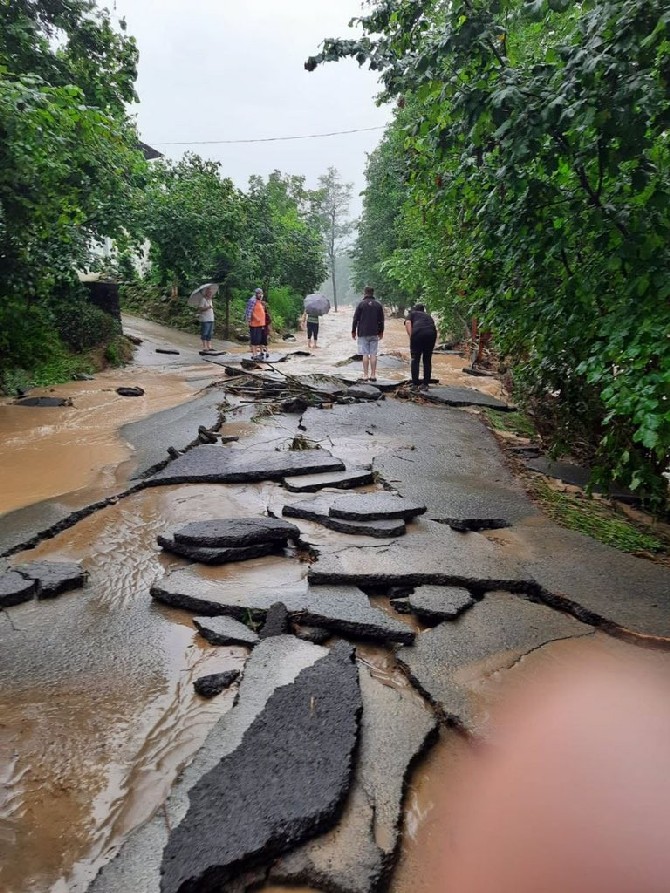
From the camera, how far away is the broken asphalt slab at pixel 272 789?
168 centimetres

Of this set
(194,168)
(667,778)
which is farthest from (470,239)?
(194,168)

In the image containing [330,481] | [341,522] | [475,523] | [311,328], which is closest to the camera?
[341,522]

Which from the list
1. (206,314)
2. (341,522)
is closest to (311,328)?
(206,314)

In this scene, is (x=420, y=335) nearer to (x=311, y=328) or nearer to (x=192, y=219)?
(x=311, y=328)

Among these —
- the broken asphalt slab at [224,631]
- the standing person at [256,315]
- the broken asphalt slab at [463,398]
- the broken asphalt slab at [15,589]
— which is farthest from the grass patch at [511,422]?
the standing person at [256,315]

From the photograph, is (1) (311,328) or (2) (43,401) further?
(1) (311,328)

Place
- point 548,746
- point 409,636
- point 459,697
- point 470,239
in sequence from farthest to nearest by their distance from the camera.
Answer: point 470,239, point 409,636, point 459,697, point 548,746

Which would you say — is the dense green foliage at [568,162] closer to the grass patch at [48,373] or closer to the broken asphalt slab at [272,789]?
the broken asphalt slab at [272,789]

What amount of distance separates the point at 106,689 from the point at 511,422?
6833 mm

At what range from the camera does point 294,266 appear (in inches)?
1025

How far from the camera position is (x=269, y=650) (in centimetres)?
271

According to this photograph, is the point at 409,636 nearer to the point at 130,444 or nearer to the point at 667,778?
the point at 667,778

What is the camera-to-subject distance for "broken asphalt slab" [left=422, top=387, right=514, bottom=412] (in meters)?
8.93

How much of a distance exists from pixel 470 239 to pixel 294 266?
2263 cm
